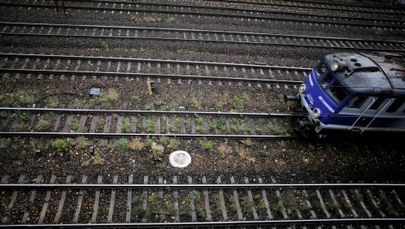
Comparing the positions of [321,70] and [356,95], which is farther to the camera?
[321,70]

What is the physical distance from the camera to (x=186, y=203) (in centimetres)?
897

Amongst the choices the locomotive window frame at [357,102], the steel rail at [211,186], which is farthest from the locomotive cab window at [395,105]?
the steel rail at [211,186]

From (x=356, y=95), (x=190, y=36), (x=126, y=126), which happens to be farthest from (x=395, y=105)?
(x=190, y=36)

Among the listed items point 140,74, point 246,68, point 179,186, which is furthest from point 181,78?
point 179,186

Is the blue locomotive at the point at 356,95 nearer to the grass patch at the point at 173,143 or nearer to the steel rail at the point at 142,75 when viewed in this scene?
the steel rail at the point at 142,75

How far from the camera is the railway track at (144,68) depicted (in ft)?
40.9

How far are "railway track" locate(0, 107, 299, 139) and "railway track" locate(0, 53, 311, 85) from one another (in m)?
2.13

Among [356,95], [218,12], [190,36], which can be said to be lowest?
[190,36]

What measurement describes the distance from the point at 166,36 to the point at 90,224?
975 centimetres

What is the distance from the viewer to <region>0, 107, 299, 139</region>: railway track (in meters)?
10.3

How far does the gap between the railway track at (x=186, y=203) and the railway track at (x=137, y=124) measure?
5.72 feet

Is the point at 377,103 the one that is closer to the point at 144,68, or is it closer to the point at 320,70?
the point at 320,70

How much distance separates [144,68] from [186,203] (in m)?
6.52

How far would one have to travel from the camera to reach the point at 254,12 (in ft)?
59.3
